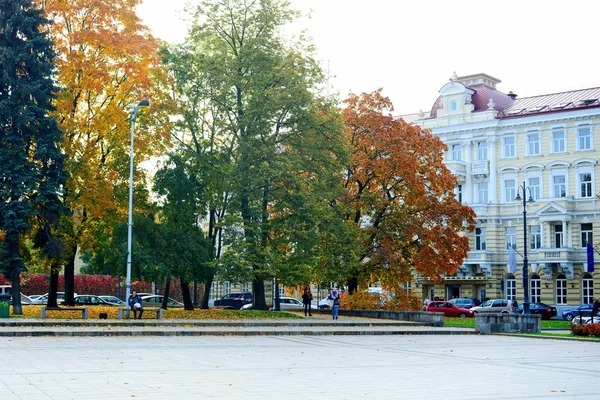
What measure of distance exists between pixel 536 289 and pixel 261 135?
32161mm

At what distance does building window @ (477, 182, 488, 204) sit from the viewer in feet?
218

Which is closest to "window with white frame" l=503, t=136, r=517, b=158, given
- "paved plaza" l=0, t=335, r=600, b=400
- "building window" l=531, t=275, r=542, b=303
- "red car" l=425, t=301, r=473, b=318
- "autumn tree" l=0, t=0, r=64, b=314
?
"building window" l=531, t=275, r=542, b=303

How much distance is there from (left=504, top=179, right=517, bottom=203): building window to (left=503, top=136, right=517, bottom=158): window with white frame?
2157 millimetres

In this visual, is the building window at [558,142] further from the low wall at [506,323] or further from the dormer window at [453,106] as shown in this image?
the low wall at [506,323]

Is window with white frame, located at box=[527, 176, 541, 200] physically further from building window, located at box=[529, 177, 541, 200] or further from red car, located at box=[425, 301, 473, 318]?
red car, located at box=[425, 301, 473, 318]

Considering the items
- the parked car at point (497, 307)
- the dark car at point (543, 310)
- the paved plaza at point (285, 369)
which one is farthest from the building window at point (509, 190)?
the paved plaza at point (285, 369)

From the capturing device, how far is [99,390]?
1308cm

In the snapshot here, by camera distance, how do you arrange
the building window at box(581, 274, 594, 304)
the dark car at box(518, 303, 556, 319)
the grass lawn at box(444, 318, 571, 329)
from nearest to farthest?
the grass lawn at box(444, 318, 571, 329), the dark car at box(518, 303, 556, 319), the building window at box(581, 274, 594, 304)

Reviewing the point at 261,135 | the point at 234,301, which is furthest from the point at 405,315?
the point at 234,301

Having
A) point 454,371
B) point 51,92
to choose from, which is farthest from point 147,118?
point 454,371

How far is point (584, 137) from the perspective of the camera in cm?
6119

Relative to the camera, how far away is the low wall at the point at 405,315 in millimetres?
38344

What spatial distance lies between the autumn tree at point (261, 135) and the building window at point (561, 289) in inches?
1039

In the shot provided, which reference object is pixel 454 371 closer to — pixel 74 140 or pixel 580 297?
pixel 74 140
